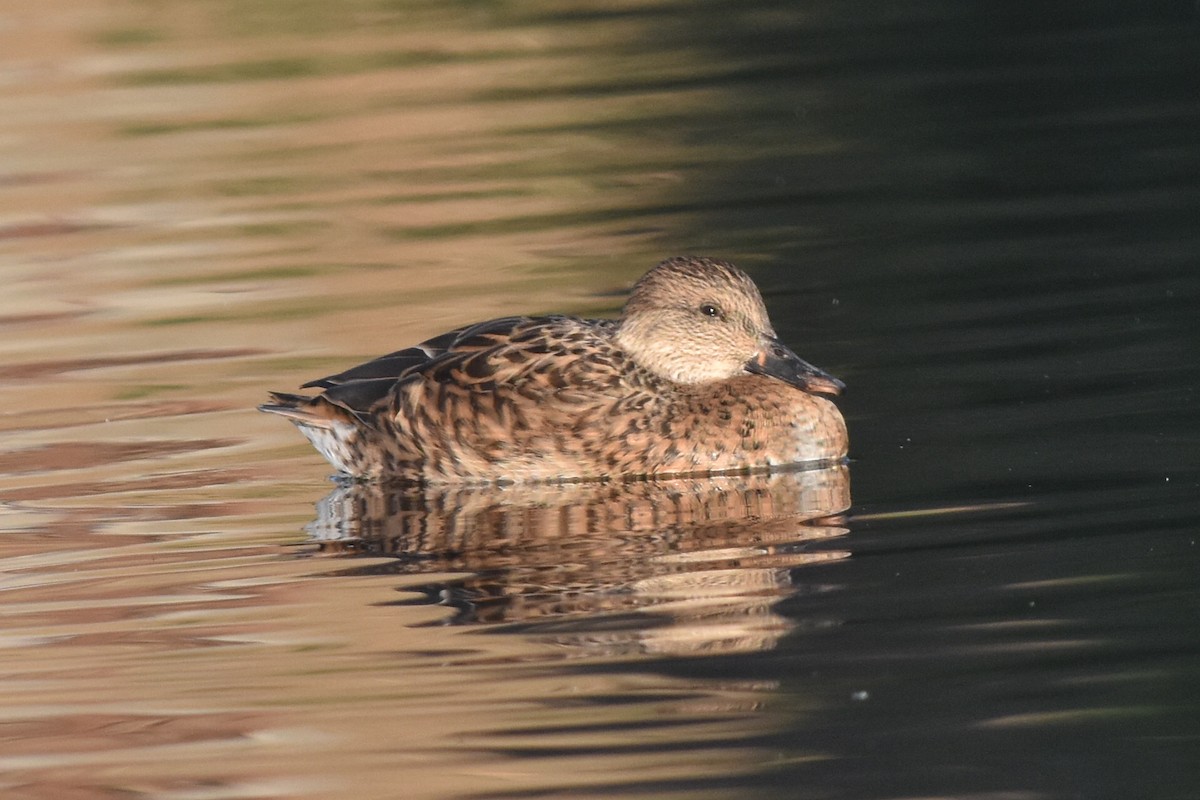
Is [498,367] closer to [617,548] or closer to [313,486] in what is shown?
[313,486]

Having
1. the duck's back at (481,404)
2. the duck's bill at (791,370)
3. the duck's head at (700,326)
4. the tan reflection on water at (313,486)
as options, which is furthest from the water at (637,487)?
the duck's head at (700,326)

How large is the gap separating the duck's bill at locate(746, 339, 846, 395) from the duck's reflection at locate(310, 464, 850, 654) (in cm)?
33

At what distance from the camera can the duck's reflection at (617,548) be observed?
717 cm

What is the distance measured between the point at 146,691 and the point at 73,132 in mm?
14205

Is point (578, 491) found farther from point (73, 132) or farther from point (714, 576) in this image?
point (73, 132)

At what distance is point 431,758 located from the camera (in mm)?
6098

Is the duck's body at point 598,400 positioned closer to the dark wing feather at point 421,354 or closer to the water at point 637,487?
the dark wing feather at point 421,354

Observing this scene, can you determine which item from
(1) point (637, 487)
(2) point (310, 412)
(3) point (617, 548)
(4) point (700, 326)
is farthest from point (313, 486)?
(3) point (617, 548)

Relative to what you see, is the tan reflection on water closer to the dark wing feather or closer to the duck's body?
the duck's body

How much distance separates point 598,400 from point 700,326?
1.92ft

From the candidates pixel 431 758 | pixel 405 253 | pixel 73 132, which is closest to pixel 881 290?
pixel 405 253

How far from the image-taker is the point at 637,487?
9.41m

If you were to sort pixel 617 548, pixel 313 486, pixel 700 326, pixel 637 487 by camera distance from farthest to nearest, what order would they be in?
pixel 700 326
pixel 313 486
pixel 637 487
pixel 617 548

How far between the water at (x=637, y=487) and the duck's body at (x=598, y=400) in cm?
23
